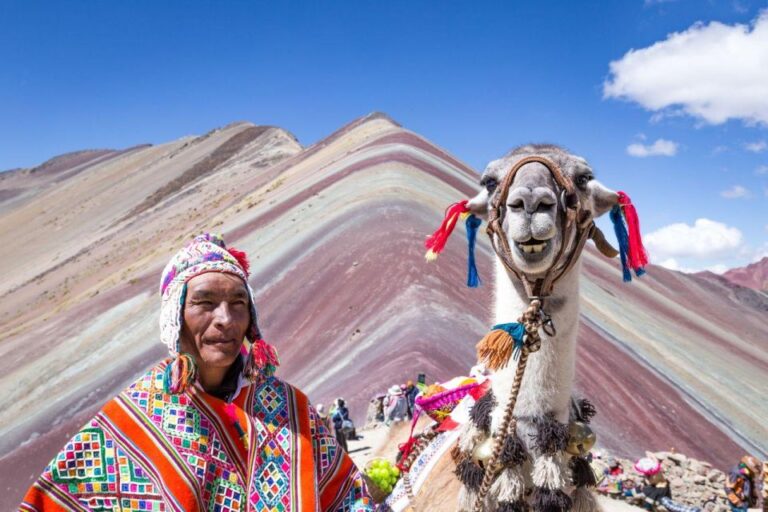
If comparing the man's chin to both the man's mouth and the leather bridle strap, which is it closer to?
the man's mouth

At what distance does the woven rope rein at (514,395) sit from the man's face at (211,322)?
1.01 meters

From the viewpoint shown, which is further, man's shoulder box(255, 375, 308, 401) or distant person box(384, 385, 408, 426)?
distant person box(384, 385, 408, 426)

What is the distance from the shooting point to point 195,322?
6.73 feet

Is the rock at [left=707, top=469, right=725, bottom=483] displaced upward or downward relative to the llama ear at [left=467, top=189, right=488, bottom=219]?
downward

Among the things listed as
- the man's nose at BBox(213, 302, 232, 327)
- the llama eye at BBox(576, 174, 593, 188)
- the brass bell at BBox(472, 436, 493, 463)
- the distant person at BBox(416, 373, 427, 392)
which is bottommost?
the brass bell at BBox(472, 436, 493, 463)

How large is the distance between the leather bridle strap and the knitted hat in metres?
0.98

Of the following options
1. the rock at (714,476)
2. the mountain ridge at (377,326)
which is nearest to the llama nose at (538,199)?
the mountain ridge at (377,326)

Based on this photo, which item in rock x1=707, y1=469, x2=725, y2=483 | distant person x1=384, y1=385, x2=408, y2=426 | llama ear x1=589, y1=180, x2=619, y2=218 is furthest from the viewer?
distant person x1=384, y1=385, x2=408, y2=426

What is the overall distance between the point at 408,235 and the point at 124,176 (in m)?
50.5

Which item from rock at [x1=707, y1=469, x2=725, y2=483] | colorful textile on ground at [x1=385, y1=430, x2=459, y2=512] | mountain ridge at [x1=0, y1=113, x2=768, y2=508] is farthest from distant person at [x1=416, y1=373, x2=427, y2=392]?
rock at [x1=707, y1=469, x2=725, y2=483]

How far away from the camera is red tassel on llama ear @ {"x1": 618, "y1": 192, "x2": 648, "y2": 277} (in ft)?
8.38

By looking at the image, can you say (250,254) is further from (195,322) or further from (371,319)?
(195,322)

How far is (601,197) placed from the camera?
8.25ft

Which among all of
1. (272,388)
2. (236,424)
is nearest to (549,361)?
(272,388)
